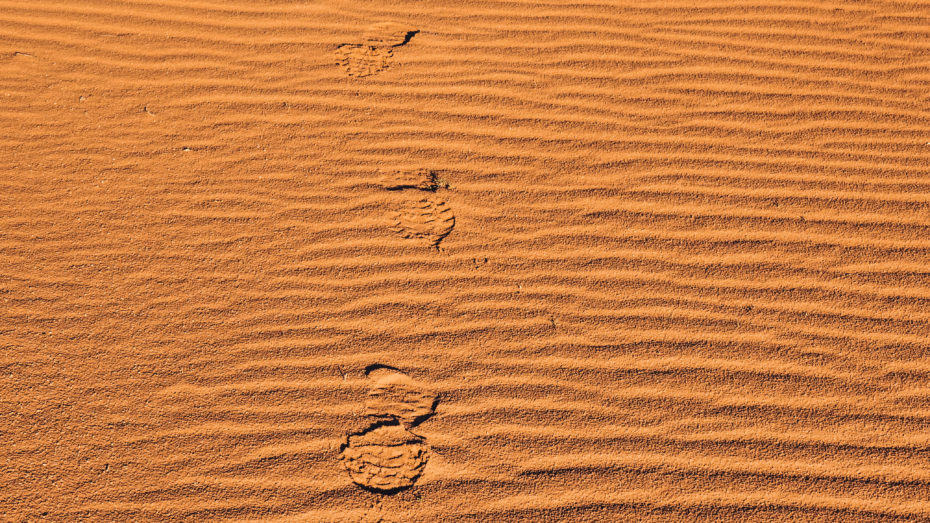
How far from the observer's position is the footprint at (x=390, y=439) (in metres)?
2.59

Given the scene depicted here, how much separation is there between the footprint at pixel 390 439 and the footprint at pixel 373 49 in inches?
81.8

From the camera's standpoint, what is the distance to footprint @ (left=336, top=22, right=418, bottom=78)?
423cm

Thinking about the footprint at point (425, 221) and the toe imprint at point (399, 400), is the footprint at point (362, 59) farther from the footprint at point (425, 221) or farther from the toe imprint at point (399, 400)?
the toe imprint at point (399, 400)

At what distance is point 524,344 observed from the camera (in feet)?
9.77

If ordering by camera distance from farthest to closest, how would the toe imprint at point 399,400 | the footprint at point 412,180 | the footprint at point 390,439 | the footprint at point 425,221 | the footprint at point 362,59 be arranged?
the footprint at point 362,59 < the footprint at point 412,180 < the footprint at point 425,221 < the toe imprint at point 399,400 < the footprint at point 390,439

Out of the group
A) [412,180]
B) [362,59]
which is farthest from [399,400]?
[362,59]

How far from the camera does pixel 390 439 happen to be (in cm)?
268

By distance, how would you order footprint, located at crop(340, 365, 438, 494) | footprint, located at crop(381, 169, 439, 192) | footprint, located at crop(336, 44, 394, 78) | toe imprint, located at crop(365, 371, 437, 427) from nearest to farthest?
footprint, located at crop(340, 365, 438, 494) → toe imprint, located at crop(365, 371, 437, 427) → footprint, located at crop(381, 169, 439, 192) → footprint, located at crop(336, 44, 394, 78)

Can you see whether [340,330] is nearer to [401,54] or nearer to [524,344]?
[524,344]

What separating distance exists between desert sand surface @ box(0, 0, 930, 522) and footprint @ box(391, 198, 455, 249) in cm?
1

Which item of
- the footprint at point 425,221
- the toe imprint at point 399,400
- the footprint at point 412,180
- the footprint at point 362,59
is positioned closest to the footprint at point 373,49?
the footprint at point 362,59

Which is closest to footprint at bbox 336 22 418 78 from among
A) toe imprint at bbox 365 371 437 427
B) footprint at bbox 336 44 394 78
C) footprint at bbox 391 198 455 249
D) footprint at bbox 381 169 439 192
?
footprint at bbox 336 44 394 78

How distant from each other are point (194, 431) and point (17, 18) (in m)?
3.42

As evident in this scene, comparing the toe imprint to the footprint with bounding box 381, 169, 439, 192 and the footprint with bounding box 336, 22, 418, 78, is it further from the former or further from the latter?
the footprint with bounding box 336, 22, 418, 78
